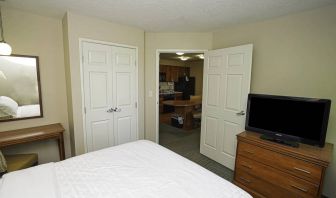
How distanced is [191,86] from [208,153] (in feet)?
15.8

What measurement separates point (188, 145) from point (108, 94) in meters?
2.08

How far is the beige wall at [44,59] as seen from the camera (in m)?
2.29

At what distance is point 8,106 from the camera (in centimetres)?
229

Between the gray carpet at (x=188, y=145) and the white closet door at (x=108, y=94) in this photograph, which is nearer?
the white closet door at (x=108, y=94)

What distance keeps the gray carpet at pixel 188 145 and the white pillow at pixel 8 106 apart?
265 centimetres

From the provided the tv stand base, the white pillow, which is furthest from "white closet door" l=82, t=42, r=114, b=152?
the tv stand base

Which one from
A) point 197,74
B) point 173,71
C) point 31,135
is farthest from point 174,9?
point 197,74

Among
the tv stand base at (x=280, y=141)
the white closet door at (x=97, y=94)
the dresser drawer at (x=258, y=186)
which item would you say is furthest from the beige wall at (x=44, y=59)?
the tv stand base at (x=280, y=141)

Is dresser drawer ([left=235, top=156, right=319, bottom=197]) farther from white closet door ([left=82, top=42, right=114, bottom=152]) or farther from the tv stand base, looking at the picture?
white closet door ([left=82, top=42, right=114, bottom=152])

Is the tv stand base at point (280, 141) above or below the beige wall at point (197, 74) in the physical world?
below

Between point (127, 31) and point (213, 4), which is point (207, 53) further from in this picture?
point (127, 31)

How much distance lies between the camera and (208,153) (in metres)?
3.21

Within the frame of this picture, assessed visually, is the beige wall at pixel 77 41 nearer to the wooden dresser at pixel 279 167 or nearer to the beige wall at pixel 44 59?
the beige wall at pixel 44 59

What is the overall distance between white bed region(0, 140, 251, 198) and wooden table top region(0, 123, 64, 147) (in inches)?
36.7
